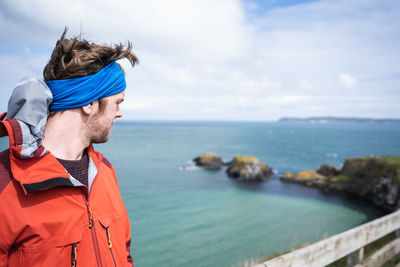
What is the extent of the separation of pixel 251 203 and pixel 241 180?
355 inches

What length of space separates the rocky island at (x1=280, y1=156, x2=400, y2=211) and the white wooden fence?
1921cm

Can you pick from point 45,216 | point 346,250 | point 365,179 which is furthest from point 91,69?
point 365,179

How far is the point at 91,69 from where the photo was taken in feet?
5.78

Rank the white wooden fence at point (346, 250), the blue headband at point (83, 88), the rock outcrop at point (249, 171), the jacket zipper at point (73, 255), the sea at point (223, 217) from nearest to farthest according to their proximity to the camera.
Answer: the jacket zipper at point (73, 255)
the blue headband at point (83, 88)
the white wooden fence at point (346, 250)
the sea at point (223, 217)
the rock outcrop at point (249, 171)

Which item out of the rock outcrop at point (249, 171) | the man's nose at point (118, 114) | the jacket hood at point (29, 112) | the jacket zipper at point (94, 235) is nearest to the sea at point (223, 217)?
the rock outcrop at point (249, 171)

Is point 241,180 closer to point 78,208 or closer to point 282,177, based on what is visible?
point 282,177

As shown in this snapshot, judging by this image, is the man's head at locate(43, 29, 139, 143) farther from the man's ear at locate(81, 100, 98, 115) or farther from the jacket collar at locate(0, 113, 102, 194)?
the jacket collar at locate(0, 113, 102, 194)

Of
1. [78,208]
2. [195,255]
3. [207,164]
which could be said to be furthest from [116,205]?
[207,164]

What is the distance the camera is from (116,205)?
2002 mm

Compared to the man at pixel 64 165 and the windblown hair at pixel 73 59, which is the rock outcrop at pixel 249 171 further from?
the windblown hair at pixel 73 59

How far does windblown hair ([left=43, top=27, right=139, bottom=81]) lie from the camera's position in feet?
5.52

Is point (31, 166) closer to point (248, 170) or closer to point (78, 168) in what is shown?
point (78, 168)

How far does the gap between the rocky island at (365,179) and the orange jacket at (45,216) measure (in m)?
A: 23.7

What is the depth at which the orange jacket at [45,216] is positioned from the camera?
1.38 meters
